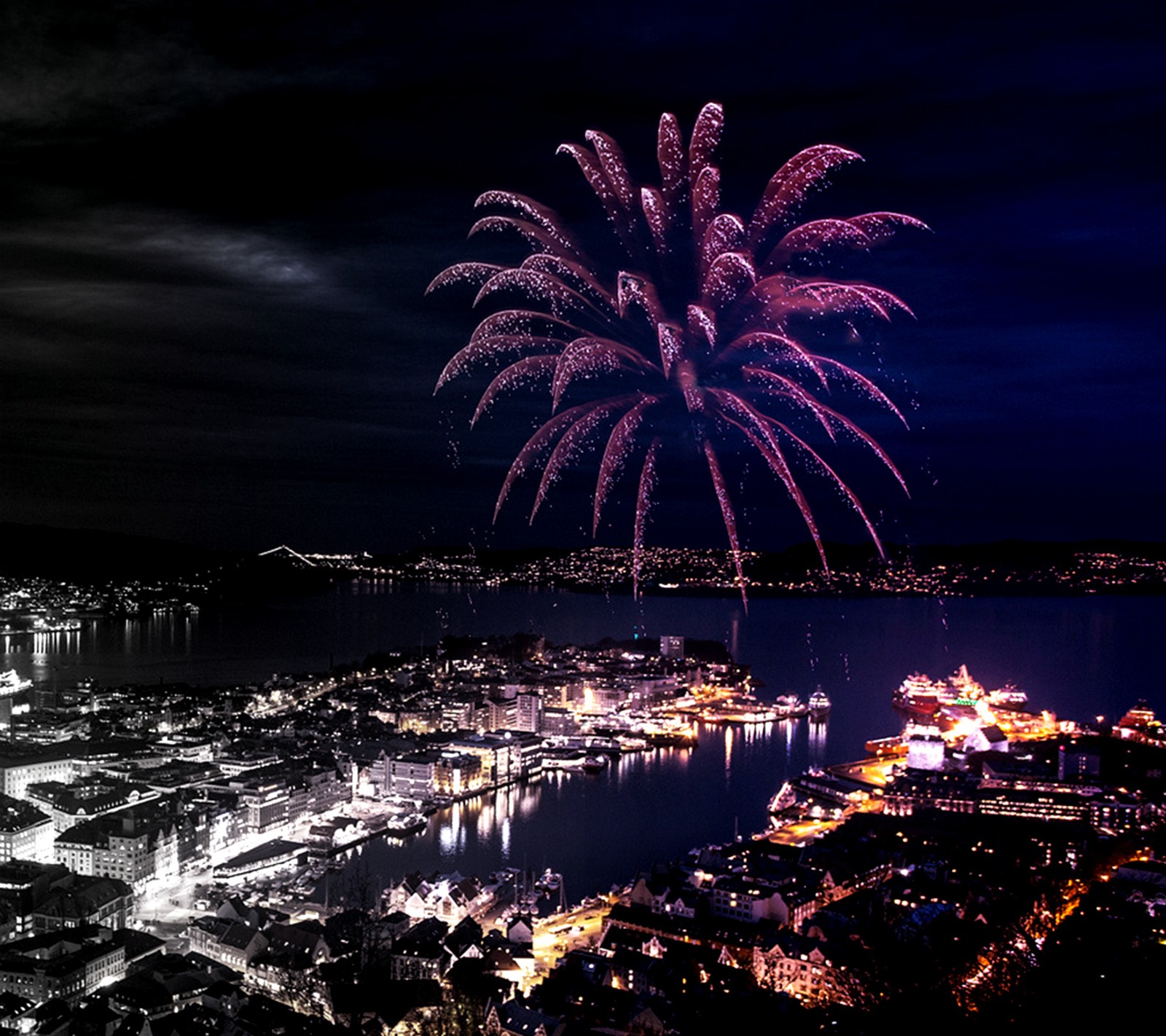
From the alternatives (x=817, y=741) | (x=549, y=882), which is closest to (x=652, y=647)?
(x=817, y=741)

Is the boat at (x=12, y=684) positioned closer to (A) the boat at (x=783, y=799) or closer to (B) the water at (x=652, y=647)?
(B) the water at (x=652, y=647)

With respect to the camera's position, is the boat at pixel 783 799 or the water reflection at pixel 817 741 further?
the water reflection at pixel 817 741

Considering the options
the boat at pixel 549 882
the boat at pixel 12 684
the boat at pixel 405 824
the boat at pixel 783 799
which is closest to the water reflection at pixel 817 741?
the boat at pixel 783 799

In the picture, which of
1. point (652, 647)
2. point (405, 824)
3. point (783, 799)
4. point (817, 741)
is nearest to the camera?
point (405, 824)

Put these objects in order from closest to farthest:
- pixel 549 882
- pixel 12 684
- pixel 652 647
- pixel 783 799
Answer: pixel 549 882
pixel 783 799
pixel 12 684
pixel 652 647

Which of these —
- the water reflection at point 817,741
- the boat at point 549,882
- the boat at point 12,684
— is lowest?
the water reflection at point 817,741

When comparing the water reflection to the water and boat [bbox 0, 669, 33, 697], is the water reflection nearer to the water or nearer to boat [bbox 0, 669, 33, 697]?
the water

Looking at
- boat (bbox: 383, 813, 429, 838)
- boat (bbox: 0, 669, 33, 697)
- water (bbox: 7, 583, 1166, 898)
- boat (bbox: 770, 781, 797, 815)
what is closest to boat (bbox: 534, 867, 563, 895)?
water (bbox: 7, 583, 1166, 898)

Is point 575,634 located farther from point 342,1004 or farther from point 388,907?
point 342,1004

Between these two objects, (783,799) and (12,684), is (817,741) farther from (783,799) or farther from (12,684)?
(12,684)
